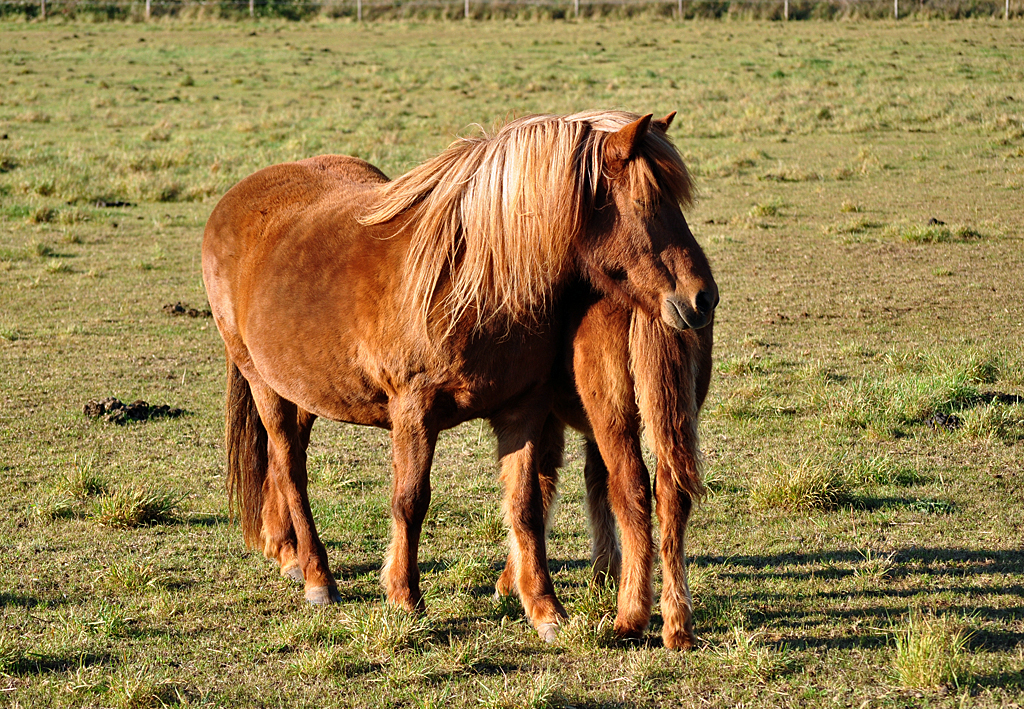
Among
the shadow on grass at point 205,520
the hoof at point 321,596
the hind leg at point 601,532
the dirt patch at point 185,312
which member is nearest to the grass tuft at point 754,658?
the hind leg at point 601,532

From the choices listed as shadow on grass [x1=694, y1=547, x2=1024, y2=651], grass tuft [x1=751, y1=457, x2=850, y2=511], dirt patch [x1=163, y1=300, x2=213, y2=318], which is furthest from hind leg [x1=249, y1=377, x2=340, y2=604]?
dirt patch [x1=163, y1=300, x2=213, y2=318]

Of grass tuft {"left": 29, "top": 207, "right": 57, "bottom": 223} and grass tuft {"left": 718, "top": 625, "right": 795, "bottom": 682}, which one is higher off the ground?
grass tuft {"left": 29, "top": 207, "right": 57, "bottom": 223}

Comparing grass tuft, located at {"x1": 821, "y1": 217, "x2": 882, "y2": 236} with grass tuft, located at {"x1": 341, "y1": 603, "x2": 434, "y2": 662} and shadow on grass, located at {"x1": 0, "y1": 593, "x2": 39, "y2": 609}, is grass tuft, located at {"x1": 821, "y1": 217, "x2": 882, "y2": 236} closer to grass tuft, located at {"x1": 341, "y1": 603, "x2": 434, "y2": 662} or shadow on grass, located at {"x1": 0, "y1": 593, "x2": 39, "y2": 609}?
grass tuft, located at {"x1": 341, "y1": 603, "x2": 434, "y2": 662}

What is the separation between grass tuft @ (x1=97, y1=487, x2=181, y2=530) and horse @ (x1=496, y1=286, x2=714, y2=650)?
2727 mm

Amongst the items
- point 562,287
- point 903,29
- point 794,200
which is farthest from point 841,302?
point 903,29

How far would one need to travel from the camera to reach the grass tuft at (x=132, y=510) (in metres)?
5.19

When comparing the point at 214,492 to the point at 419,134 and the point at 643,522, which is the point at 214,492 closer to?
the point at 643,522

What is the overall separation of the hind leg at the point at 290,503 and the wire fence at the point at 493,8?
120 ft

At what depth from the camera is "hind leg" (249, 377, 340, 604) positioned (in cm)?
445

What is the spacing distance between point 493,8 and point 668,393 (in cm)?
3988

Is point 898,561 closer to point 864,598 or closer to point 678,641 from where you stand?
point 864,598

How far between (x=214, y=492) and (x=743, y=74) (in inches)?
880

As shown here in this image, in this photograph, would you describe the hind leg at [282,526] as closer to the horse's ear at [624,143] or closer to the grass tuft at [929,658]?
the horse's ear at [624,143]

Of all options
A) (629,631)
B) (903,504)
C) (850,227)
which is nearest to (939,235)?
(850,227)
